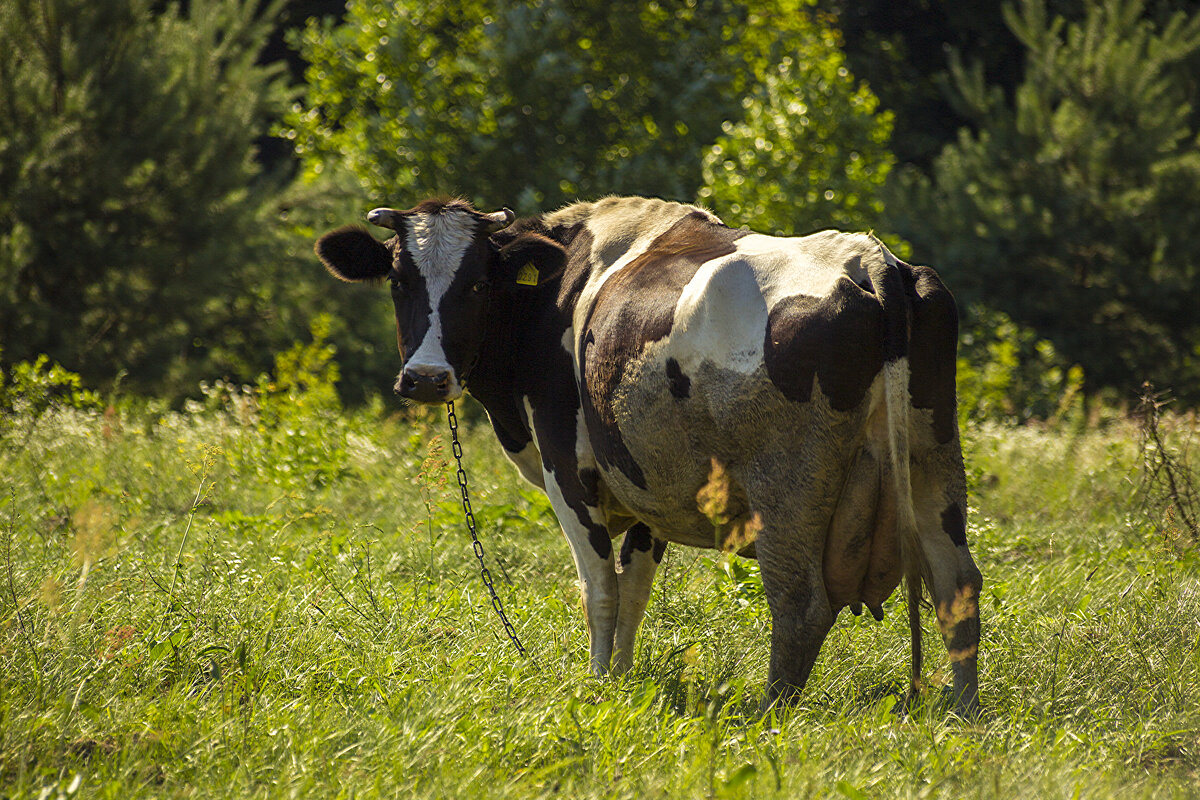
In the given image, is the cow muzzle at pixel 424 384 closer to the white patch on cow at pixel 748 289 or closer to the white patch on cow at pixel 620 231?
the white patch on cow at pixel 620 231

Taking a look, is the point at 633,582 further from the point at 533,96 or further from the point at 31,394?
the point at 533,96

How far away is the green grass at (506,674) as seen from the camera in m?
2.88

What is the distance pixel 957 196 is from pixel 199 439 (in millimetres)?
11120

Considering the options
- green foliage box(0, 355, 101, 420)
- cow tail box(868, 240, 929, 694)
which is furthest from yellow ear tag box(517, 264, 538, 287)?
green foliage box(0, 355, 101, 420)

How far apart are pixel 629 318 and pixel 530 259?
78 centimetres

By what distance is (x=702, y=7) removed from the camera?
16172 mm

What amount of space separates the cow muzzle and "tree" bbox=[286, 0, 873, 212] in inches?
364

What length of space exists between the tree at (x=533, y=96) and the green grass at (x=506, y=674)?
818cm

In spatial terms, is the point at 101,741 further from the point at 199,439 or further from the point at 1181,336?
the point at 1181,336

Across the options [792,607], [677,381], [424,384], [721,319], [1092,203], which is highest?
[721,319]

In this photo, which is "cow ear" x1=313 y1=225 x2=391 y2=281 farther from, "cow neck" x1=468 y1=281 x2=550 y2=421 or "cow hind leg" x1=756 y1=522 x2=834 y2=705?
"cow hind leg" x1=756 y1=522 x2=834 y2=705

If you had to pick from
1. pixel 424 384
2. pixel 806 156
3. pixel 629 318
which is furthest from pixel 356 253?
pixel 806 156

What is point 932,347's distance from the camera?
3.61 meters

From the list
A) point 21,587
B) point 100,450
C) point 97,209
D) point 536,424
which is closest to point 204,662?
point 21,587
